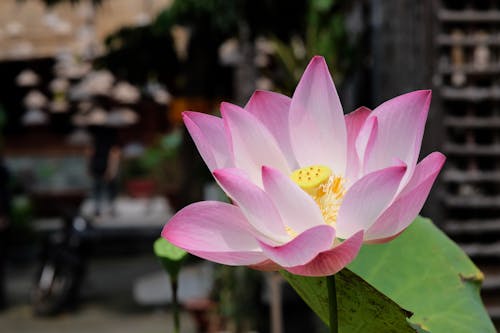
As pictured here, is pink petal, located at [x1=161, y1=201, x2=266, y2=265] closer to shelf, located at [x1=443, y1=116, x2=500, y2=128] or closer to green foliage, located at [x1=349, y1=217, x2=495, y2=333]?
green foliage, located at [x1=349, y1=217, x2=495, y2=333]

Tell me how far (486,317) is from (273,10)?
4716mm

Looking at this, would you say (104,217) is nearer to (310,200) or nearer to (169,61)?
(169,61)

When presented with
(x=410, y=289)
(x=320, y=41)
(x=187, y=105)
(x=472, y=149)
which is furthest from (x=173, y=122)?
(x=410, y=289)

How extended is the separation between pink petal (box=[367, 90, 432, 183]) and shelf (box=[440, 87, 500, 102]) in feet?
5.86

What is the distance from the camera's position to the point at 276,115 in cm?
42

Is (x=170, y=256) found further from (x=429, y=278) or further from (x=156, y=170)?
(x=156, y=170)

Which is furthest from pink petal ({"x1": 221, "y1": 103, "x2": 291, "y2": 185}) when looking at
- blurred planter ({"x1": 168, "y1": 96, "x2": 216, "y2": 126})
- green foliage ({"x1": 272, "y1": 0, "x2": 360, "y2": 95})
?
blurred planter ({"x1": 168, "y1": 96, "x2": 216, "y2": 126})

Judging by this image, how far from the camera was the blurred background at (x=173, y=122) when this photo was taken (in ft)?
7.07

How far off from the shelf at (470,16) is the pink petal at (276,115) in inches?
71.2

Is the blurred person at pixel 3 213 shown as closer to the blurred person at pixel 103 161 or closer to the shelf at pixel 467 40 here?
the blurred person at pixel 103 161

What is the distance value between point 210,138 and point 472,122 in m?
1.94

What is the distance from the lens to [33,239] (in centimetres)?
806

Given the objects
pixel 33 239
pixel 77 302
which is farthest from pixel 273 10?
pixel 33 239

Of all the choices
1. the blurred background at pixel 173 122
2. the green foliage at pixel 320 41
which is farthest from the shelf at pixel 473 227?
the green foliage at pixel 320 41
